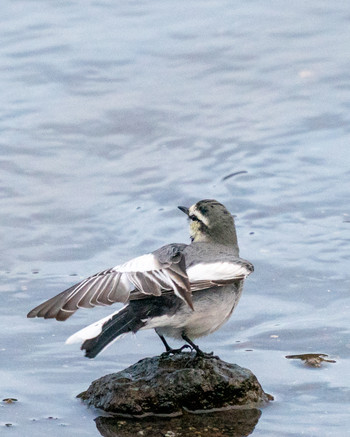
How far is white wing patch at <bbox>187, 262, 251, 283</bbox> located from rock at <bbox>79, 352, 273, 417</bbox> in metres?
0.68

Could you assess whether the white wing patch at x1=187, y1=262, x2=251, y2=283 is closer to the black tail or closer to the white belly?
the white belly

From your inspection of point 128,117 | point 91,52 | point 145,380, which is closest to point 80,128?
point 128,117

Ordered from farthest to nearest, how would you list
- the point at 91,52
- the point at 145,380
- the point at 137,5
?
1. the point at 137,5
2. the point at 91,52
3. the point at 145,380

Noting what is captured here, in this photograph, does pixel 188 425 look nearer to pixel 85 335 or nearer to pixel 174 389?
pixel 174 389

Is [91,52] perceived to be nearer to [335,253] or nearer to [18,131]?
[18,131]

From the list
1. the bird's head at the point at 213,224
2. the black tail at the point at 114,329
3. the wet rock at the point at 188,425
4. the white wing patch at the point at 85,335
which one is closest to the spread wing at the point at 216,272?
the black tail at the point at 114,329

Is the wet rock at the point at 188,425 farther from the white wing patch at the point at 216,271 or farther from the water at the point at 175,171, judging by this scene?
the white wing patch at the point at 216,271

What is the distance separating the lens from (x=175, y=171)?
12945mm

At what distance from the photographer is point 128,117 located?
1426 cm

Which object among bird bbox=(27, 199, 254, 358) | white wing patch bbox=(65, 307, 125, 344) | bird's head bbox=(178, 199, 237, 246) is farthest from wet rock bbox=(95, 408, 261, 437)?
bird's head bbox=(178, 199, 237, 246)

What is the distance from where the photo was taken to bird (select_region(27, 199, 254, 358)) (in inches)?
279

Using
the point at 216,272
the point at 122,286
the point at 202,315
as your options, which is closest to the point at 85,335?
the point at 122,286

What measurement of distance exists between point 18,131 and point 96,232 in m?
2.84

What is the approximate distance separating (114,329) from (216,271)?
3.10 feet
